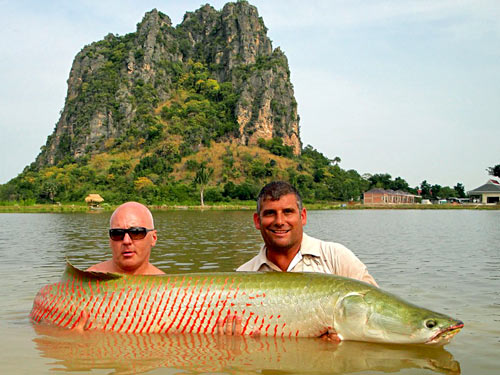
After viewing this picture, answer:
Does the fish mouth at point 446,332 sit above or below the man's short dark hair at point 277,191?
below

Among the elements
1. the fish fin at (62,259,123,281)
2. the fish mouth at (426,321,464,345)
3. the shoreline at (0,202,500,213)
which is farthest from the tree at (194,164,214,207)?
the fish mouth at (426,321,464,345)

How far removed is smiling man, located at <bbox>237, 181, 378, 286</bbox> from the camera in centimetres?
406

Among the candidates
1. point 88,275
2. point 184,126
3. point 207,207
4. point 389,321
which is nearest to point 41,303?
point 88,275

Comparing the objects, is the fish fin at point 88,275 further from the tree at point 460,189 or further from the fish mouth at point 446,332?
the tree at point 460,189

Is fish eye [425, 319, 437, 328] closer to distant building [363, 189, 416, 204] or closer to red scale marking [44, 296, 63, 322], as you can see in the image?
red scale marking [44, 296, 63, 322]

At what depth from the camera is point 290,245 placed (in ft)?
13.7

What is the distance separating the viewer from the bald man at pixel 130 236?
14.4 ft

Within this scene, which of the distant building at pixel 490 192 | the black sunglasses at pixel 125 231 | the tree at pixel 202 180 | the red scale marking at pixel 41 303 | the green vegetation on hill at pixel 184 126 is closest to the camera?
the black sunglasses at pixel 125 231

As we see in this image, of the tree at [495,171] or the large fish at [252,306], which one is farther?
the tree at [495,171]

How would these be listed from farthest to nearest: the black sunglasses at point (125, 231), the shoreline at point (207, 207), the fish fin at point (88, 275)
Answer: the shoreline at point (207, 207) < the black sunglasses at point (125, 231) < the fish fin at point (88, 275)

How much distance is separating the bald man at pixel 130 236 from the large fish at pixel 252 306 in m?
0.27

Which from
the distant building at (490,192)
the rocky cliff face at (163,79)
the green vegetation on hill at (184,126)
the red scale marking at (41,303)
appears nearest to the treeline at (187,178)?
the green vegetation on hill at (184,126)

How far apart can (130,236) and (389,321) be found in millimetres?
2476

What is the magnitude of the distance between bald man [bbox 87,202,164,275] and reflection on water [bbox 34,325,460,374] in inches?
26.9
